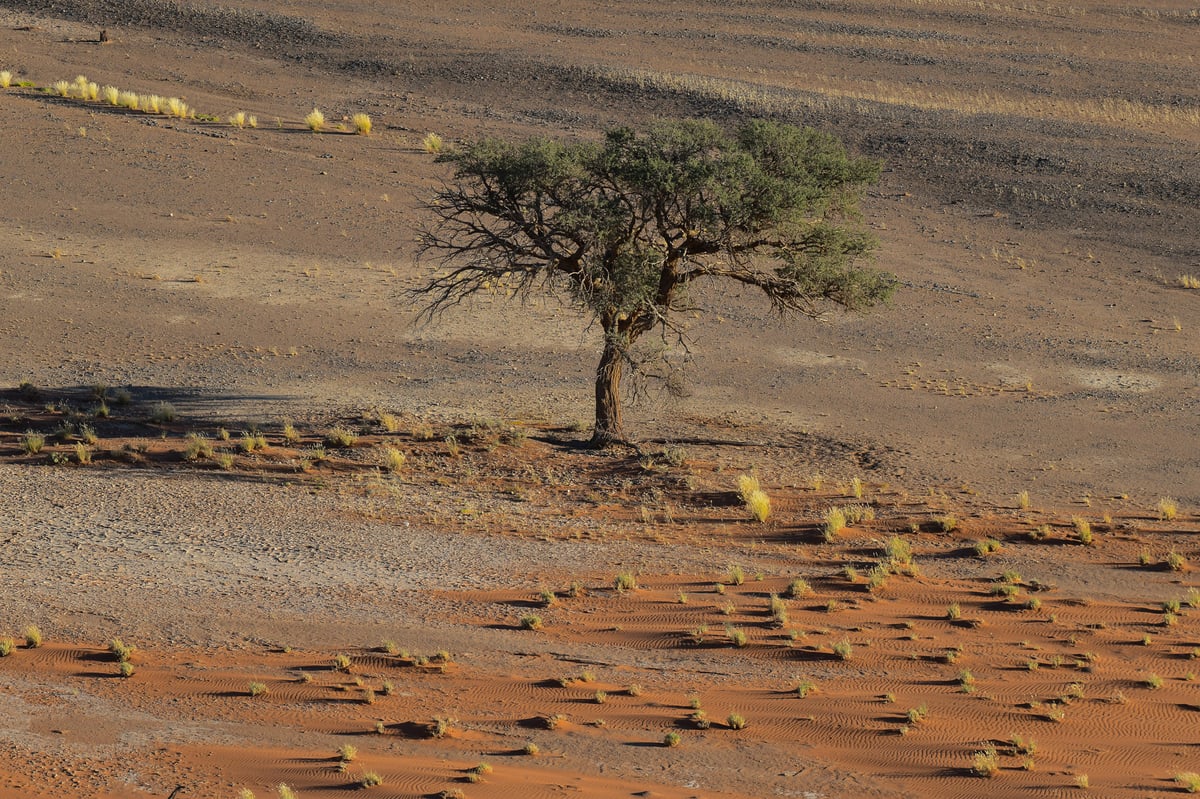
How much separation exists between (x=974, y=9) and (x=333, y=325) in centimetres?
4723

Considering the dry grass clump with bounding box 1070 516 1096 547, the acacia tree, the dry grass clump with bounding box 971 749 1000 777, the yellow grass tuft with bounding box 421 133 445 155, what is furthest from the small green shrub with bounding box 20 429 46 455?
the yellow grass tuft with bounding box 421 133 445 155

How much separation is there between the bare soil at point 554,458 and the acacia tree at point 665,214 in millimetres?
2822

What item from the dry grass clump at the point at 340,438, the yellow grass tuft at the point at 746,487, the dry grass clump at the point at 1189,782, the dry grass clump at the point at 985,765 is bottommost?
the dry grass clump at the point at 985,765

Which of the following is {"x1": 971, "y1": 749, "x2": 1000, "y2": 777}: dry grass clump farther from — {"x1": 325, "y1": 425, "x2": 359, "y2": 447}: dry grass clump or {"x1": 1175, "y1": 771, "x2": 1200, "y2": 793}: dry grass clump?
{"x1": 325, "y1": 425, "x2": 359, "y2": 447}: dry grass clump

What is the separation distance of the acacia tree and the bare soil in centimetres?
282

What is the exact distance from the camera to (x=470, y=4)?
216ft

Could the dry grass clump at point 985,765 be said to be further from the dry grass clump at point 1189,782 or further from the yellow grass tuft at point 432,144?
the yellow grass tuft at point 432,144

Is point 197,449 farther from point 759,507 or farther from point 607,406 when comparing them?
point 759,507

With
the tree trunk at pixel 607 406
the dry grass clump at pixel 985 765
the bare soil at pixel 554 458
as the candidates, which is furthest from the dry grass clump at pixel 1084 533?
the dry grass clump at pixel 985 765

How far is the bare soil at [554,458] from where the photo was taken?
12.6 m

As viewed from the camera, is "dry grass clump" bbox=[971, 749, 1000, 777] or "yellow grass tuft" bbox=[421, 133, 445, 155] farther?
"yellow grass tuft" bbox=[421, 133, 445, 155]

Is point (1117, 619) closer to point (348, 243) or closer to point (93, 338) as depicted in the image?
point (93, 338)

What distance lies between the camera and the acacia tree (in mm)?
22703

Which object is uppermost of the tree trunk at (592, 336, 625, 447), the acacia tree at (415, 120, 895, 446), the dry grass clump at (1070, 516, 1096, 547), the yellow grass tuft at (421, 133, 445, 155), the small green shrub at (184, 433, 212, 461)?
the yellow grass tuft at (421, 133, 445, 155)
